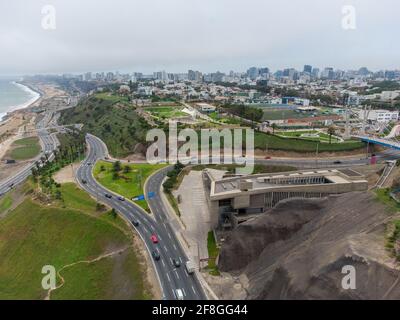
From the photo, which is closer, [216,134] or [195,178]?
[195,178]

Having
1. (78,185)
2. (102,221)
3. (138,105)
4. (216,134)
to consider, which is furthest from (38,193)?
(138,105)

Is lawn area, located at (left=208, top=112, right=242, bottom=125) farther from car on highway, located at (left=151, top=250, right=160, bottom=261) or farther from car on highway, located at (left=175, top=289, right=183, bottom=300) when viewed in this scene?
car on highway, located at (left=175, top=289, right=183, bottom=300)

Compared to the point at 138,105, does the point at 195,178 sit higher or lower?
lower

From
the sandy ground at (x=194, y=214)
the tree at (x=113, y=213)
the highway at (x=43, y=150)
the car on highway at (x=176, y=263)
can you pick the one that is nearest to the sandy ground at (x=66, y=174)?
the highway at (x=43, y=150)

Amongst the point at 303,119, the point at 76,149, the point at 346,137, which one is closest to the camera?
the point at 346,137

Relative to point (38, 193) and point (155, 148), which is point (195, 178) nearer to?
point (155, 148)

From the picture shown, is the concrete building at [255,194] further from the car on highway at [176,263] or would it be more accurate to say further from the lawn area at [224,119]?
the lawn area at [224,119]
